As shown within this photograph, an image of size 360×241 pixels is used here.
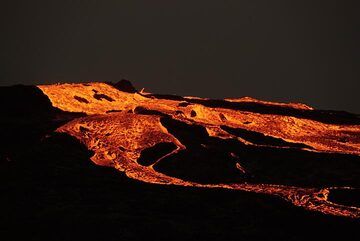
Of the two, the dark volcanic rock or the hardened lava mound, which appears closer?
the hardened lava mound

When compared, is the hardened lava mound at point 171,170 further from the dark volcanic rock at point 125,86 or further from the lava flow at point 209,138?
the dark volcanic rock at point 125,86

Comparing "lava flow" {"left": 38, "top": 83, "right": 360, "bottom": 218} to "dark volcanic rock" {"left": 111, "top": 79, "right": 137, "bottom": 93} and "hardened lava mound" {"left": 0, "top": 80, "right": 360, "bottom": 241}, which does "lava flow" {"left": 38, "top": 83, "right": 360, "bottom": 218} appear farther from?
"dark volcanic rock" {"left": 111, "top": 79, "right": 137, "bottom": 93}

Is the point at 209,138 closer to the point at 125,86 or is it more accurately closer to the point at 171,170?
the point at 171,170

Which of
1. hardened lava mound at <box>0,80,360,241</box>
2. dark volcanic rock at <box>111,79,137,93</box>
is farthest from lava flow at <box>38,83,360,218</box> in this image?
dark volcanic rock at <box>111,79,137,93</box>

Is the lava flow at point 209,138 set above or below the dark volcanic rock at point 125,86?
below

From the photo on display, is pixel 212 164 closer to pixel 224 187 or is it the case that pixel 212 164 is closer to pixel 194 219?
pixel 224 187

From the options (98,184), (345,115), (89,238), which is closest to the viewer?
(89,238)

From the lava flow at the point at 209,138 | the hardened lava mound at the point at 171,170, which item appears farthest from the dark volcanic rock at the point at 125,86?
the hardened lava mound at the point at 171,170

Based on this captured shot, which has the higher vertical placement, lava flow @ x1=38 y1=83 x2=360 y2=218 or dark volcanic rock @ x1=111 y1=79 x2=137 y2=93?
dark volcanic rock @ x1=111 y1=79 x2=137 y2=93

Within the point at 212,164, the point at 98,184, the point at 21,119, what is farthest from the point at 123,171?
the point at 21,119
